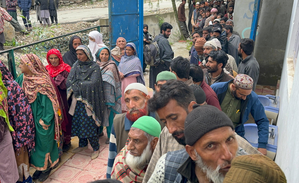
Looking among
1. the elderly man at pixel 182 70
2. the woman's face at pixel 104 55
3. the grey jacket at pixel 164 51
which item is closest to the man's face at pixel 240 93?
the elderly man at pixel 182 70

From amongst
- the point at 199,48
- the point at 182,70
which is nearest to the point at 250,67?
the point at 199,48

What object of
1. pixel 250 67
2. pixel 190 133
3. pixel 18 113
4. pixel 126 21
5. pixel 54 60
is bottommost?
pixel 18 113

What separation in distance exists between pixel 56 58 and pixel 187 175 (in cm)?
323

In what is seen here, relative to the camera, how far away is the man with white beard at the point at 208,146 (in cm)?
121

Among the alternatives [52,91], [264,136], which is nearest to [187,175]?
[264,136]

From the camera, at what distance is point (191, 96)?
6.11 feet

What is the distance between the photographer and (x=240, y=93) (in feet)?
8.50

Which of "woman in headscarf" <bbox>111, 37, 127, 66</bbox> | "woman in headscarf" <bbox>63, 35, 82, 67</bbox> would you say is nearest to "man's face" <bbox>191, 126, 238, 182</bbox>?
"woman in headscarf" <bbox>63, 35, 82, 67</bbox>

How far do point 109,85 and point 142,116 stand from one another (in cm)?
197

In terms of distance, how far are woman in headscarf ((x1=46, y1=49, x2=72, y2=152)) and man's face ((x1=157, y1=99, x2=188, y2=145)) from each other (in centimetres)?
250

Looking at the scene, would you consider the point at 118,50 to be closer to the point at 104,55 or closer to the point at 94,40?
the point at 94,40

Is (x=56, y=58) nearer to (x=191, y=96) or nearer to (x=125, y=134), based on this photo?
(x=125, y=134)

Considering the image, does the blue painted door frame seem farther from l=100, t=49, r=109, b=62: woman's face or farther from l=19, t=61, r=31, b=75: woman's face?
l=19, t=61, r=31, b=75: woman's face

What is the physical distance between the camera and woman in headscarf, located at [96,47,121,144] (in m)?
4.05
